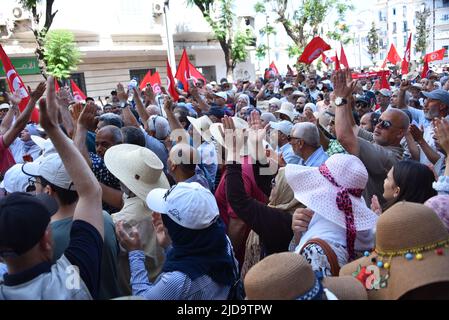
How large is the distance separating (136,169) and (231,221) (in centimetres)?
80

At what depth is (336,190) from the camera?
95.2 inches

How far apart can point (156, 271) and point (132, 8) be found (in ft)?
81.2

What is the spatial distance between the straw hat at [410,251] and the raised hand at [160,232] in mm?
1172

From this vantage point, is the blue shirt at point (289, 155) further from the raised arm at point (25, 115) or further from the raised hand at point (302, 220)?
the raised arm at point (25, 115)

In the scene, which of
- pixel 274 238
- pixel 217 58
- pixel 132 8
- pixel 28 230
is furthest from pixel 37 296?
pixel 217 58

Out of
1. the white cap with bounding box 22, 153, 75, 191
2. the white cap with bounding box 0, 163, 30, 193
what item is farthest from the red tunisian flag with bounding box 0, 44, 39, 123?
the white cap with bounding box 22, 153, 75, 191

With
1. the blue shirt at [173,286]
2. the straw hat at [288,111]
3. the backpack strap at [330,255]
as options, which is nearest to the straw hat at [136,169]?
the blue shirt at [173,286]

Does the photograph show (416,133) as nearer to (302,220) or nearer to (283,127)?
(283,127)

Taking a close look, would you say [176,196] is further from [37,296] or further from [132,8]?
[132,8]

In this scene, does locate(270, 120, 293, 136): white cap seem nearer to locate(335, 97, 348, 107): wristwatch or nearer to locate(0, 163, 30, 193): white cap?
locate(335, 97, 348, 107): wristwatch

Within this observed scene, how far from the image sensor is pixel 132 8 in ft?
83.0

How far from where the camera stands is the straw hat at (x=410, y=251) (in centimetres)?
169

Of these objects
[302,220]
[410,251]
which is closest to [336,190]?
[302,220]
